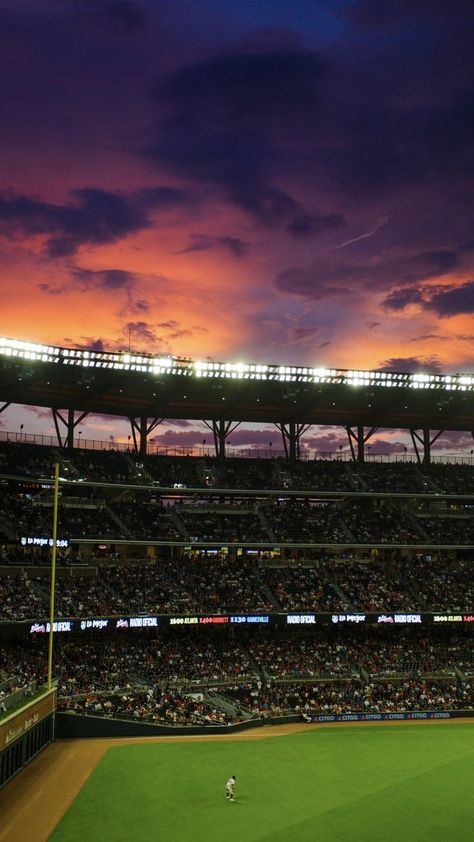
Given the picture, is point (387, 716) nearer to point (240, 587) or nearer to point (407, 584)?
point (240, 587)

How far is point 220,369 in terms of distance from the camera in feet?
190

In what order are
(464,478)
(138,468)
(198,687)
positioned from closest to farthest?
(198,687)
(138,468)
(464,478)

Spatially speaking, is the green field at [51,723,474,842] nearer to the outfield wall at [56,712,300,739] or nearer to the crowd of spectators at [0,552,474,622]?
the outfield wall at [56,712,300,739]

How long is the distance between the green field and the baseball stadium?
0.15 meters

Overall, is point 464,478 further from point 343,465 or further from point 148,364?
point 148,364

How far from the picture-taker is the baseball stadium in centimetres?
3053

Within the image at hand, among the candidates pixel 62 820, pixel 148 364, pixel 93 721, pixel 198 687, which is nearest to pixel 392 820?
pixel 62 820

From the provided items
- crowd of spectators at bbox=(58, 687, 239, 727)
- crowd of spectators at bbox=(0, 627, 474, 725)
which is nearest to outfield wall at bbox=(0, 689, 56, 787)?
crowd of spectators at bbox=(58, 687, 239, 727)

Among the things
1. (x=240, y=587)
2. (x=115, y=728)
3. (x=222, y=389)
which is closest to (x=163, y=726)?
(x=115, y=728)

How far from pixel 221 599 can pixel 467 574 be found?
74.7 ft

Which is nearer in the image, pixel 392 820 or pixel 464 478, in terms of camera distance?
pixel 392 820

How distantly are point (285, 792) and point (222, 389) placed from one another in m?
35.5

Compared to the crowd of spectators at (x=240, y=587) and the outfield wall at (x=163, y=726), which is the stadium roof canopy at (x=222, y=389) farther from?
the outfield wall at (x=163, y=726)

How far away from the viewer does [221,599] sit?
5516cm
